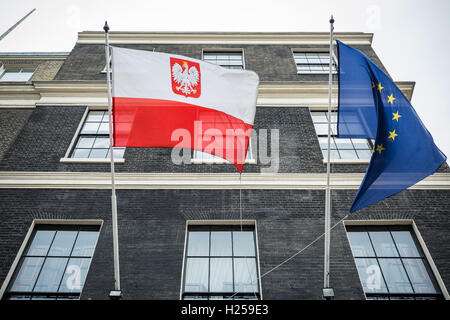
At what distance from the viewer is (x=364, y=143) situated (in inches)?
364

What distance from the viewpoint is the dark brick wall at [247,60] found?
37.2ft

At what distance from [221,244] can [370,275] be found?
3145mm

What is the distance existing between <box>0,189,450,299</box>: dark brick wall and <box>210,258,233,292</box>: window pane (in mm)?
689

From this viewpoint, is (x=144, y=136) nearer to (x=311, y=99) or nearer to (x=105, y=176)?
(x=105, y=176)

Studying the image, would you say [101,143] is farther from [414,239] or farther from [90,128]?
[414,239]

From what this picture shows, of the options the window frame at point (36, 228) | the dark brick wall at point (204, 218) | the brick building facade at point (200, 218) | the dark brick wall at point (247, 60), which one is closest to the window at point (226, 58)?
the dark brick wall at point (247, 60)

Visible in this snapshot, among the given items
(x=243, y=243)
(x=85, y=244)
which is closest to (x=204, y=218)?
(x=243, y=243)

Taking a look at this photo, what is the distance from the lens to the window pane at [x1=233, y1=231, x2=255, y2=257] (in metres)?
6.80

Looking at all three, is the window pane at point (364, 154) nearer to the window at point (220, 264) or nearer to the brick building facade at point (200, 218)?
the brick building facade at point (200, 218)

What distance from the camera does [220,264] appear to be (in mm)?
6609

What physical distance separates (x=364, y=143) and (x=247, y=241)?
15.8 ft

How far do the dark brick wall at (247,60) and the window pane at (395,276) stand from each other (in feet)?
22.4

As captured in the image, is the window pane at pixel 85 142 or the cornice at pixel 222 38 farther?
the cornice at pixel 222 38

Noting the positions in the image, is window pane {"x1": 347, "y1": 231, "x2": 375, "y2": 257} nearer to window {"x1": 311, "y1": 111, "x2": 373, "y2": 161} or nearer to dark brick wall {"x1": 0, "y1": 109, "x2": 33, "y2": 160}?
window {"x1": 311, "y1": 111, "x2": 373, "y2": 161}
